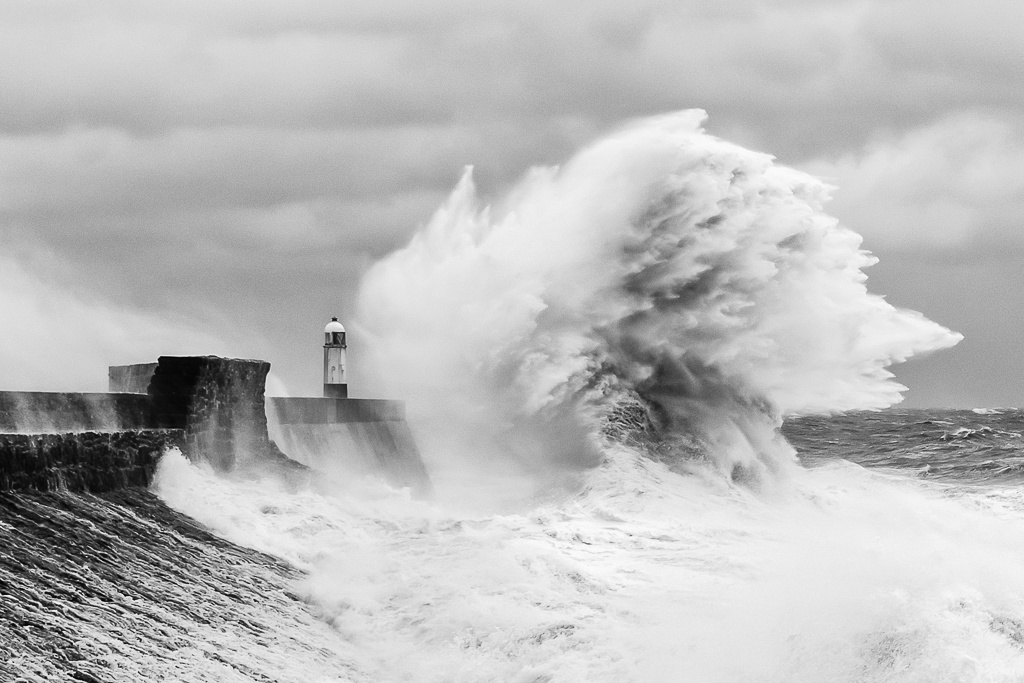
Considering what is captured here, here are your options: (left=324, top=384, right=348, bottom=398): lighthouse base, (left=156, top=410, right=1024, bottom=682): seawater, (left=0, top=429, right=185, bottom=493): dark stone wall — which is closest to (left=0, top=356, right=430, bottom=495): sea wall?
(left=0, top=429, right=185, bottom=493): dark stone wall

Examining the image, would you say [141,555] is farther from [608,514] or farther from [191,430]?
[608,514]

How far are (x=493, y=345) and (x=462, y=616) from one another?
26.2 feet

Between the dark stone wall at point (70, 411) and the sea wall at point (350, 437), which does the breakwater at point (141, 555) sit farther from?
the sea wall at point (350, 437)

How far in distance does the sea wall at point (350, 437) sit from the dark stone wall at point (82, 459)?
2285mm

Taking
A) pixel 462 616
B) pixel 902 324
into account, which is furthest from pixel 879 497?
pixel 462 616

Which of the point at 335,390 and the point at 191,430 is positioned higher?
the point at 335,390

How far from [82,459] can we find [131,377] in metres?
4.28

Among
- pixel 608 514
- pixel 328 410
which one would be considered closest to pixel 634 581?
pixel 608 514

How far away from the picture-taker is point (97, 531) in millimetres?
8375

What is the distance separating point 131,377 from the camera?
1309cm

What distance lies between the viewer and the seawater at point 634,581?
285 inches

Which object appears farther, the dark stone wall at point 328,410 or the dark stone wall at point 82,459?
the dark stone wall at point 328,410

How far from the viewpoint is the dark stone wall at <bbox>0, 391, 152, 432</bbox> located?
30.5 feet

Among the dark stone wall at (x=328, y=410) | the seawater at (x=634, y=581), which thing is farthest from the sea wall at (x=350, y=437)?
the seawater at (x=634, y=581)
